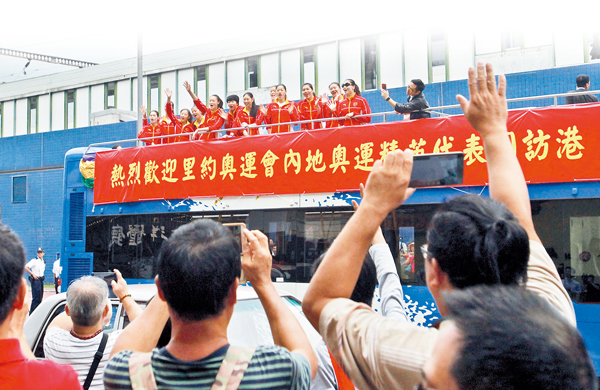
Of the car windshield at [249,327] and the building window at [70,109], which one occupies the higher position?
the building window at [70,109]

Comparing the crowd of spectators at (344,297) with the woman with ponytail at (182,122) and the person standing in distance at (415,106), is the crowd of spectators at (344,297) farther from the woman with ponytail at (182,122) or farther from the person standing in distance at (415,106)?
the woman with ponytail at (182,122)

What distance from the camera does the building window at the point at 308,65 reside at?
19.8 m

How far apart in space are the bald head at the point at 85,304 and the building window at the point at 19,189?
23.1 metres

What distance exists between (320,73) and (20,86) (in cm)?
1596

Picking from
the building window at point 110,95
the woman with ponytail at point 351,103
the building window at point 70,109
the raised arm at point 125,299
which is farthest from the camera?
the building window at point 70,109

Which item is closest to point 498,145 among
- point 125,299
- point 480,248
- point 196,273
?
point 480,248

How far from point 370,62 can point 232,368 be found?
17987 millimetres

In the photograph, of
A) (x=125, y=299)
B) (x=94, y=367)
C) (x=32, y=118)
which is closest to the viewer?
(x=125, y=299)

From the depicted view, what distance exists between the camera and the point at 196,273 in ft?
5.16

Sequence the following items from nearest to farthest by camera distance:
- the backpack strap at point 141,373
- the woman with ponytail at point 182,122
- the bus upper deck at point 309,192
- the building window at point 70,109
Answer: the backpack strap at point 141,373 → the bus upper deck at point 309,192 → the woman with ponytail at point 182,122 → the building window at point 70,109

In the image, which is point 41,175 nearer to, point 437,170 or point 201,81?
point 201,81

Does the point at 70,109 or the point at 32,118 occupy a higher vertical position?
the point at 70,109

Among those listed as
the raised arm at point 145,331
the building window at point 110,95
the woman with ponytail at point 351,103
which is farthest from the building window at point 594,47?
the building window at point 110,95

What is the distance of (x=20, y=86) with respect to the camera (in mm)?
27125
